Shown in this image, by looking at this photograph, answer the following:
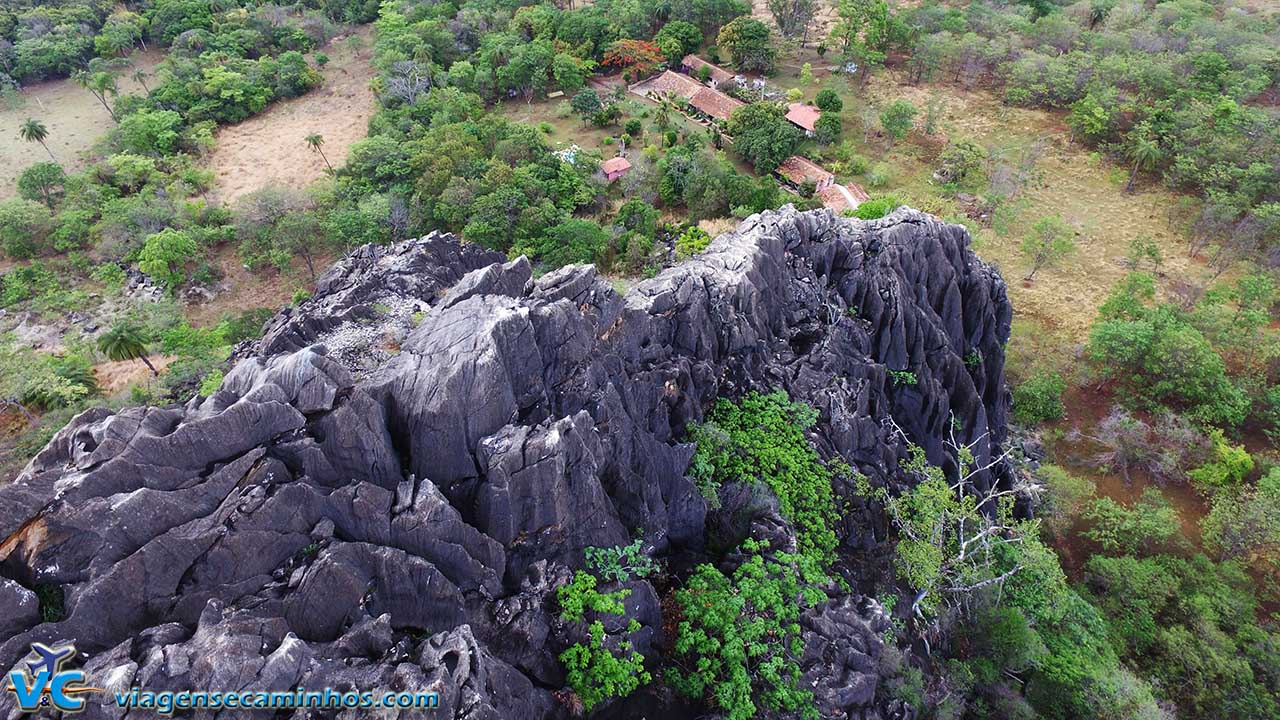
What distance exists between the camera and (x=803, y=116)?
73.5 meters

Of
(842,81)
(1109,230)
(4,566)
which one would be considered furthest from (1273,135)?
(4,566)

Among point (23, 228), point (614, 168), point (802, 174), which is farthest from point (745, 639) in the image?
point (23, 228)

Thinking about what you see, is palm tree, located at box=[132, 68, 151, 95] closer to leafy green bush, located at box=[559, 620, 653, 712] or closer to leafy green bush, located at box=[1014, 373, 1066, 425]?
leafy green bush, located at box=[559, 620, 653, 712]

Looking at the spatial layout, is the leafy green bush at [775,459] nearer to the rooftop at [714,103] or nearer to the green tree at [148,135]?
the rooftop at [714,103]

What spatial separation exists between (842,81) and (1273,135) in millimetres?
A: 42395

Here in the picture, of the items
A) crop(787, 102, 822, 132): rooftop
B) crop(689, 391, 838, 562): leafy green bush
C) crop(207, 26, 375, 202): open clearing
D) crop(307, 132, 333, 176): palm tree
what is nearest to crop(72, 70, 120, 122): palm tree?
crop(207, 26, 375, 202): open clearing

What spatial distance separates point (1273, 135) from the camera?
58.9 meters

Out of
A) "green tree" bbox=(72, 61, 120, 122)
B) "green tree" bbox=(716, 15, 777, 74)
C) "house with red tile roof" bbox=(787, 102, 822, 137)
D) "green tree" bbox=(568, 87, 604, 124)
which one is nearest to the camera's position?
"house with red tile roof" bbox=(787, 102, 822, 137)

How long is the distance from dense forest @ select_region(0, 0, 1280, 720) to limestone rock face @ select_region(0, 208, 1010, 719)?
1.35 metres

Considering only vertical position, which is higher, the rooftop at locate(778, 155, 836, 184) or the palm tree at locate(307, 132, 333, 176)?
the palm tree at locate(307, 132, 333, 176)

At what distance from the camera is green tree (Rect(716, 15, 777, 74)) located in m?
81.1

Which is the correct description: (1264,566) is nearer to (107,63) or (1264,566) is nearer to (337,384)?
(337,384)

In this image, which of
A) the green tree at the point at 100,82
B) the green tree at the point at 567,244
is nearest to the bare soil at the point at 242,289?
the green tree at the point at 567,244

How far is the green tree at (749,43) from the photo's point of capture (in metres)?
81.1
